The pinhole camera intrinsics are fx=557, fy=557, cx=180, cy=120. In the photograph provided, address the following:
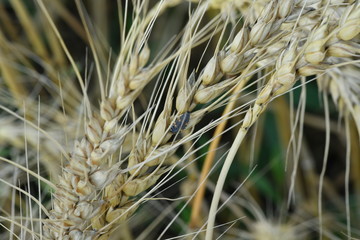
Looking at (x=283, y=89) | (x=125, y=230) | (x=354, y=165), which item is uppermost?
(x=283, y=89)

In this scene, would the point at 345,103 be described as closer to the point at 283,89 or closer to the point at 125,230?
the point at 283,89

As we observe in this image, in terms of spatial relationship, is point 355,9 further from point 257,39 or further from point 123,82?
point 123,82

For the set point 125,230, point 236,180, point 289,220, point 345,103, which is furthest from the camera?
point 236,180

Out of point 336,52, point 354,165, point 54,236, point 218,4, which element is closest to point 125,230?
Result: point 54,236

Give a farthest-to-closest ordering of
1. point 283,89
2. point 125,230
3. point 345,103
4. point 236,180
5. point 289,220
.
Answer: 1. point 236,180
2. point 289,220
3. point 125,230
4. point 345,103
5. point 283,89

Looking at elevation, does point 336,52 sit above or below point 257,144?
above

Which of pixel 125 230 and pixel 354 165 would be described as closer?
pixel 125 230
